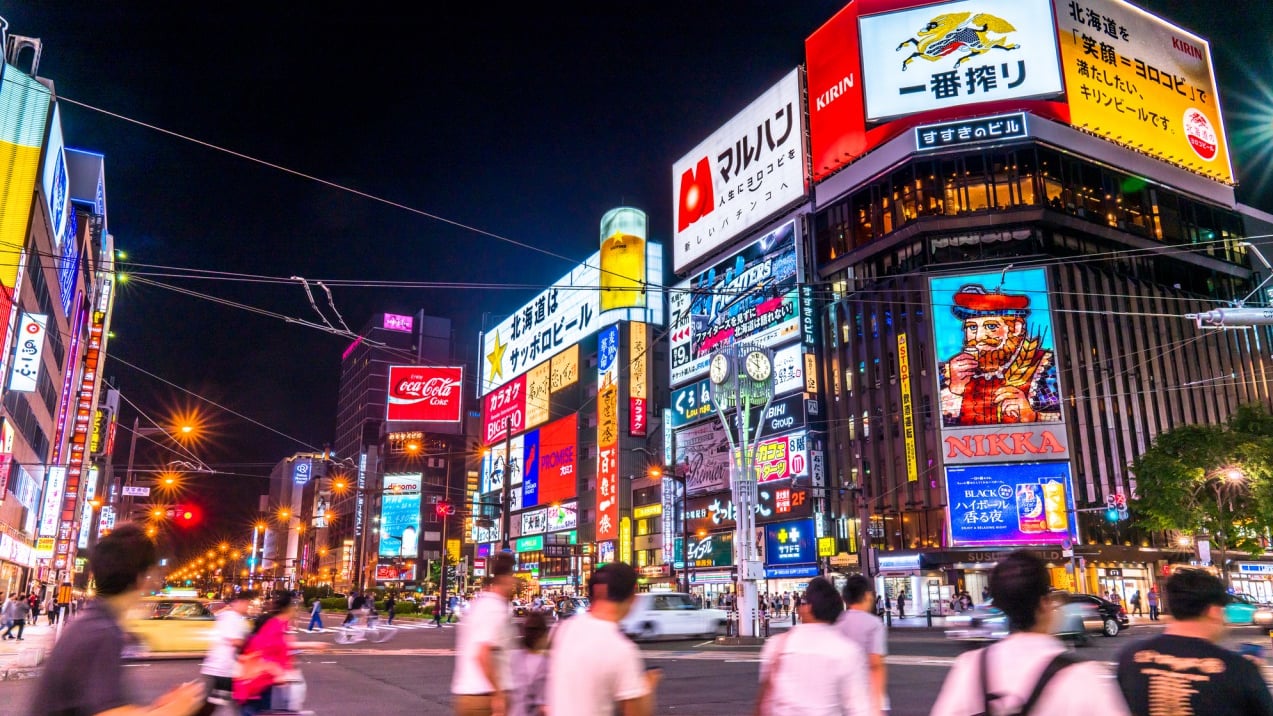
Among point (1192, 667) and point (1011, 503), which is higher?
point (1011, 503)

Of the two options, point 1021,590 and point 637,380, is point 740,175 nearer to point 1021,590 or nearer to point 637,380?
point 637,380

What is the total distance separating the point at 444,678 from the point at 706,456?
54981mm

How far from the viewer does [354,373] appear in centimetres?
16688

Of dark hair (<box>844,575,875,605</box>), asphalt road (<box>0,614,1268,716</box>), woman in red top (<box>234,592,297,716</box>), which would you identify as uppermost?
dark hair (<box>844,575,875,605</box>)

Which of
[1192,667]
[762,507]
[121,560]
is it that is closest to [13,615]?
[121,560]

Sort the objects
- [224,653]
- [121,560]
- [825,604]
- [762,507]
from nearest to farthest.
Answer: [121,560], [825,604], [224,653], [762,507]

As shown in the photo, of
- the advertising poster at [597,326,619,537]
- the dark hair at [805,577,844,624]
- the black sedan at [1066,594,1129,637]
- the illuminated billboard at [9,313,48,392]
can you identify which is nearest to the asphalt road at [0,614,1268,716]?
the black sedan at [1066,594,1129,637]

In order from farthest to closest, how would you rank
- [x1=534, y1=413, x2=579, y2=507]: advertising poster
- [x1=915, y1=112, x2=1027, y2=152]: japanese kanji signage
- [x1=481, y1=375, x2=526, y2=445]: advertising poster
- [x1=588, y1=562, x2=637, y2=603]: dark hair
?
[x1=481, y1=375, x2=526, y2=445]: advertising poster → [x1=534, y1=413, x2=579, y2=507]: advertising poster → [x1=915, y1=112, x2=1027, y2=152]: japanese kanji signage → [x1=588, y1=562, x2=637, y2=603]: dark hair

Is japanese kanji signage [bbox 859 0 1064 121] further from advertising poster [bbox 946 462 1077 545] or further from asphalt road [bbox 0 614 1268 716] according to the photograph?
asphalt road [bbox 0 614 1268 716]

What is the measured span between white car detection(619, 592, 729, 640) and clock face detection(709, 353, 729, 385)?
9.03 meters

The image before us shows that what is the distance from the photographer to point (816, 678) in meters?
4.14

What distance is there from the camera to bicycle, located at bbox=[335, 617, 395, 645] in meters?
29.8

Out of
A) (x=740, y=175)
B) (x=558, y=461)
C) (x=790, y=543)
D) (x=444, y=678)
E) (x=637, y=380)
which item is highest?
(x=740, y=175)

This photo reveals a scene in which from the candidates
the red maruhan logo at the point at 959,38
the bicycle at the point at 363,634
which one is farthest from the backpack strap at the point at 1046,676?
the red maruhan logo at the point at 959,38
